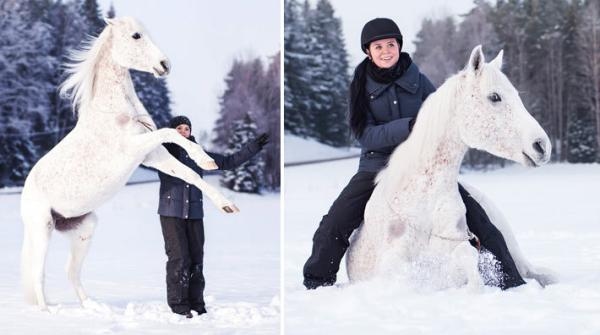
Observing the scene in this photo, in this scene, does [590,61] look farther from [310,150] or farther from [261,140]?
[261,140]

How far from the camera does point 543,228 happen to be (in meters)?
3.50

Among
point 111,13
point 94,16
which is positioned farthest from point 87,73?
point 94,16

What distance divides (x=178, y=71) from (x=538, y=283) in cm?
315

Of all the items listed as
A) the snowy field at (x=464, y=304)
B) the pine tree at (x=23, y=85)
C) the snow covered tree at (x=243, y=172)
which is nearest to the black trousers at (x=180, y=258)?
the snowy field at (x=464, y=304)

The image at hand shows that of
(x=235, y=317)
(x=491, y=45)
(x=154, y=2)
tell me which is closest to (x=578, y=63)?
(x=491, y=45)

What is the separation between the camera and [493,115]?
6.11 ft

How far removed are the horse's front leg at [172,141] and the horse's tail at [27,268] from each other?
0.45 meters

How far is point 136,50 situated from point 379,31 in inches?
26.6

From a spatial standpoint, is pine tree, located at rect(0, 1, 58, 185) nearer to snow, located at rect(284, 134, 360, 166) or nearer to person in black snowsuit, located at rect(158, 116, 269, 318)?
snow, located at rect(284, 134, 360, 166)

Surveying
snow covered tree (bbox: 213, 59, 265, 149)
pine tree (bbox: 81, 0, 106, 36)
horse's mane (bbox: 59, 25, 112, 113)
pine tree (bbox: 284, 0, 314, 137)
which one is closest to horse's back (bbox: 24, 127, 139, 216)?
horse's mane (bbox: 59, 25, 112, 113)

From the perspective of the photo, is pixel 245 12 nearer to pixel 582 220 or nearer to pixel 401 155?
pixel 582 220

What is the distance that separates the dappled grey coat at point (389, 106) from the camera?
1981mm

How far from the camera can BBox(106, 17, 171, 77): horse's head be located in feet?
6.75

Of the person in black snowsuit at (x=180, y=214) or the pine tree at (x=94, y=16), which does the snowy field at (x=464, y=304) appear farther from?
the pine tree at (x=94, y=16)
